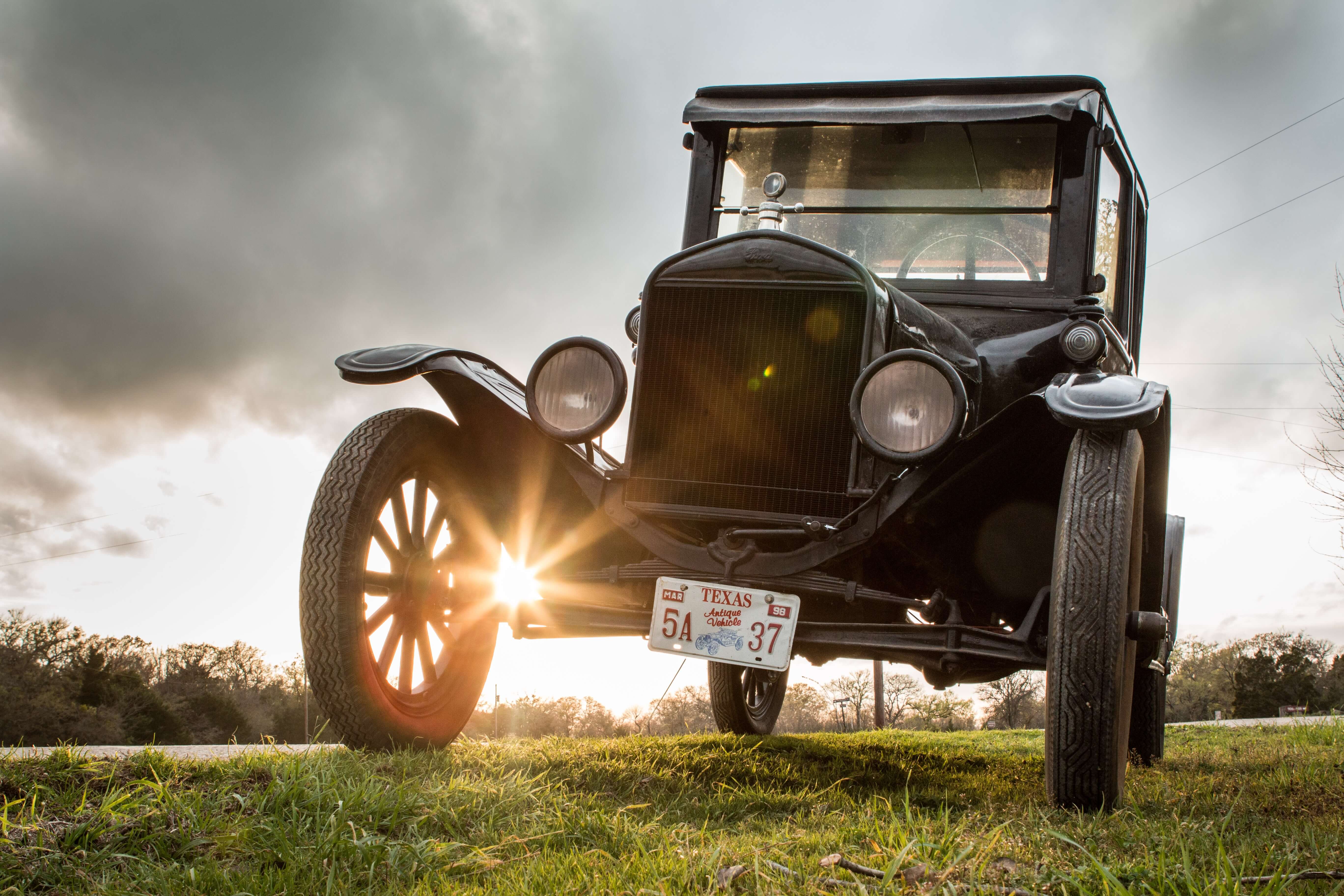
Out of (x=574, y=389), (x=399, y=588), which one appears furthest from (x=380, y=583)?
(x=574, y=389)

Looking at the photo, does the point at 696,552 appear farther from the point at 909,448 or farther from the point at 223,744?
the point at 223,744

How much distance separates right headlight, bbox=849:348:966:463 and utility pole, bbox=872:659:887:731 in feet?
55.1

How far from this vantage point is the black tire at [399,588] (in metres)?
3.02

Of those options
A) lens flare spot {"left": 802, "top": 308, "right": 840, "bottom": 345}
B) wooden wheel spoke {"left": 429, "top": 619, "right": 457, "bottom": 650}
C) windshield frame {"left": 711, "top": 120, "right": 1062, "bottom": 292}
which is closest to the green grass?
wooden wheel spoke {"left": 429, "top": 619, "right": 457, "bottom": 650}

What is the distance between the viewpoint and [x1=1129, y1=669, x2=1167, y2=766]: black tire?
4.21 meters

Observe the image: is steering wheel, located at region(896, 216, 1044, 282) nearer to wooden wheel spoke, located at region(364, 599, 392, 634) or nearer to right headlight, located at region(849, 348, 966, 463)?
right headlight, located at region(849, 348, 966, 463)

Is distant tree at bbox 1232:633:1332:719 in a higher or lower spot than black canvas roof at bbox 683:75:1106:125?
lower

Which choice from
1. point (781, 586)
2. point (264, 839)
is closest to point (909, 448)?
point (781, 586)

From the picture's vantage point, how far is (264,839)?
1942 mm

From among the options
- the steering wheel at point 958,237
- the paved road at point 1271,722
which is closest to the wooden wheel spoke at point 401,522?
the steering wheel at point 958,237

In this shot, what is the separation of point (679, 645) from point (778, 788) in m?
0.59

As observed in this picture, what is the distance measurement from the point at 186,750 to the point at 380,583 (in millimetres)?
798

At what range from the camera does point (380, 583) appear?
3.29 m

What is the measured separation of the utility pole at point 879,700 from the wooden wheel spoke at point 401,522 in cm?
1658
